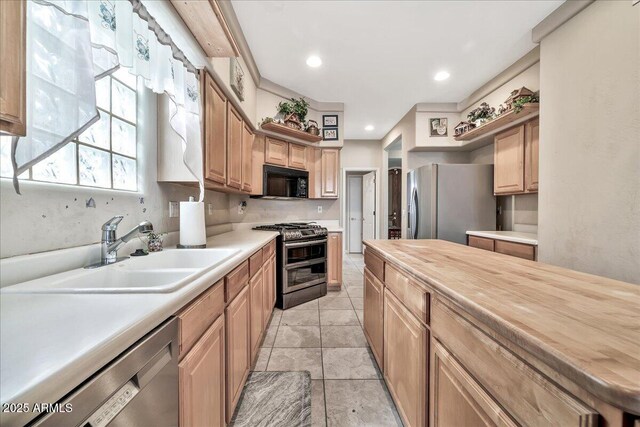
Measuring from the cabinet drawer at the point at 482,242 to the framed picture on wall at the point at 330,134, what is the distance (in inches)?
94.7

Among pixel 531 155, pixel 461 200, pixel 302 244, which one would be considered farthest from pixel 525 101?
pixel 302 244

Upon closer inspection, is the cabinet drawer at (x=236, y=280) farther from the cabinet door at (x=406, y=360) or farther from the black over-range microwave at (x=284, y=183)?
the black over-range microwave at (x=284, y=183)

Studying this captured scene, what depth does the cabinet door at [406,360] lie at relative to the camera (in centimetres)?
101

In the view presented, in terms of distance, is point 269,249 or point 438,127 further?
point 438,127

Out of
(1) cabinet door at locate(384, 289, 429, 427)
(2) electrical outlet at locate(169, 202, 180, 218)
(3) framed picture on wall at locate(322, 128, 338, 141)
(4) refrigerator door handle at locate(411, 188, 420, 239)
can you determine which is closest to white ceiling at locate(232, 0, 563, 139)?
(3) framed picture on wall at locate(322, 128, 338, 141)

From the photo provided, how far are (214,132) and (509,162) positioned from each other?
10.7 ft

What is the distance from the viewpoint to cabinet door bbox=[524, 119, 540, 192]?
2.60 m

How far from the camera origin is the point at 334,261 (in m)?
3.59

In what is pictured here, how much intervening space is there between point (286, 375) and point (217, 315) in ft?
3.10

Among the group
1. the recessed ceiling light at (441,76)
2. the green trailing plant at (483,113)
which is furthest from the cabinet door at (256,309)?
the green trailing plant at (483,113)

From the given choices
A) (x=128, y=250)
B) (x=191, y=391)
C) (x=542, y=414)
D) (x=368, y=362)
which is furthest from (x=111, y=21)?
(x=368, y=362)

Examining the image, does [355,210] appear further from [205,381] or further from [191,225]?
[205,381]

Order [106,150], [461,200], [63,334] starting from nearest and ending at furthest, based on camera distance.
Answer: [63,334] < [106,150] < [461,200]

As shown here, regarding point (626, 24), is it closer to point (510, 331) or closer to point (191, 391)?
point (510, 331)
